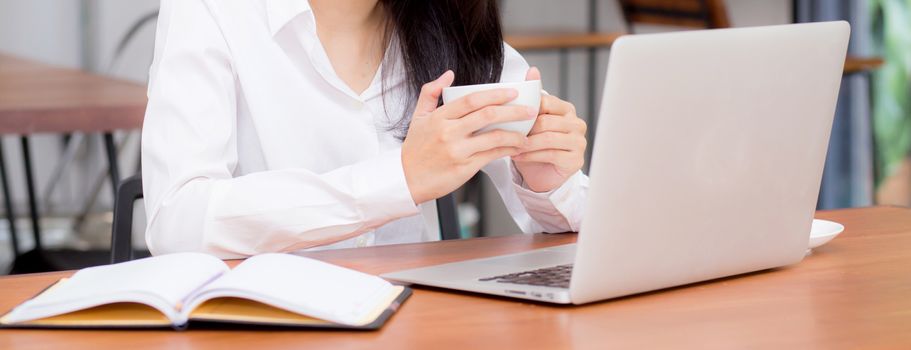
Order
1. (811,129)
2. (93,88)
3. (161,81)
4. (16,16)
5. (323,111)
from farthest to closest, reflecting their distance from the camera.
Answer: (16,16), (93,88), (323,111), (161,81), (811,129)

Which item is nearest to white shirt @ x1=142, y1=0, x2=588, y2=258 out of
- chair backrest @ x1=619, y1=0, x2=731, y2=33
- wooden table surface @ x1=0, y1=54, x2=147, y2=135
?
wooden table surface @ x1=0, y1=54, x2=147, y2=135

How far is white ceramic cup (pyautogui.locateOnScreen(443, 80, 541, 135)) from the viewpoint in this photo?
2.86ft

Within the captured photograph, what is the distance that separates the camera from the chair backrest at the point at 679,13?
2.73 metres

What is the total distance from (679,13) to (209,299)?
2.41m

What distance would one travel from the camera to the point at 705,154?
79cm

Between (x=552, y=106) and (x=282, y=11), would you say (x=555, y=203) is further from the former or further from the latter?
(x=282, y=11)

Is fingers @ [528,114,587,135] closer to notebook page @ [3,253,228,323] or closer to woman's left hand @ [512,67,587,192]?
woman's left hand @ [512,67,587,192]

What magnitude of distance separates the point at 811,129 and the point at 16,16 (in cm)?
339

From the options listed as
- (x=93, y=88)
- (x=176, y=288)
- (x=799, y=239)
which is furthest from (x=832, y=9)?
(x=176, y=288)

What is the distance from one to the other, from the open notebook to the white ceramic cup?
0.18 metres

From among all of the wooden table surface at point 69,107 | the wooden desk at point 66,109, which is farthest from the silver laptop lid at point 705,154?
the wooden table surface at point 69,107

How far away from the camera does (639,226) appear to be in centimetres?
76

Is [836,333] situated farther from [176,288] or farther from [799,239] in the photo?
[176,288]

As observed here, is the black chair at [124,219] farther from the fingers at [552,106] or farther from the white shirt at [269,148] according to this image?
the fingers at [552,106]
